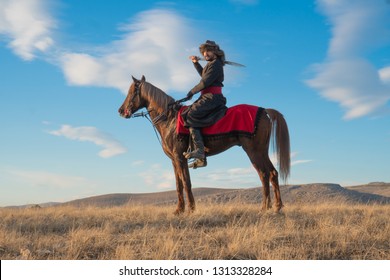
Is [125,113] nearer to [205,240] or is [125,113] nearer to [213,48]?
[213,48]

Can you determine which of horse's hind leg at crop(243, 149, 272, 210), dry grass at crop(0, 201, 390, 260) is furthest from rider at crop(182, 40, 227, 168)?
dry grass at crop(0, 201, 390, 260)

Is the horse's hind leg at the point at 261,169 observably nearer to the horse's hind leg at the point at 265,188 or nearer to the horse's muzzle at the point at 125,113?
the horse's hind leg at the point at 265,188

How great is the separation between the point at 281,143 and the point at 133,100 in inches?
153

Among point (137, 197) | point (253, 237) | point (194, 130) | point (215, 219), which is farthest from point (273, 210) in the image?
point (137, 197)

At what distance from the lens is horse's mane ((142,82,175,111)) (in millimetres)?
10422

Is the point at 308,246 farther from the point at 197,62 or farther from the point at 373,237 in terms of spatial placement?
the point at 197,62

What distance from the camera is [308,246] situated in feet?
20.4

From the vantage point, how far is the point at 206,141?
9.70m

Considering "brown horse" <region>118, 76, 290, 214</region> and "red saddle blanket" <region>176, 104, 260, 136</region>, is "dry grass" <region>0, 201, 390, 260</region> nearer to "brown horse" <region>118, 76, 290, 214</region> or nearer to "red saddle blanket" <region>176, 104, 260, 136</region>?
"brown horse" <region>118, 76, 290, 214</region>

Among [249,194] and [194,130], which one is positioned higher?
[194,130]

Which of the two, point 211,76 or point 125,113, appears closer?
point 211,76

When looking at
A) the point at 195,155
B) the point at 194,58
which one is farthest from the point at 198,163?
the point at 194,58

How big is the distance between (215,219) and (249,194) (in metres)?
14.1
